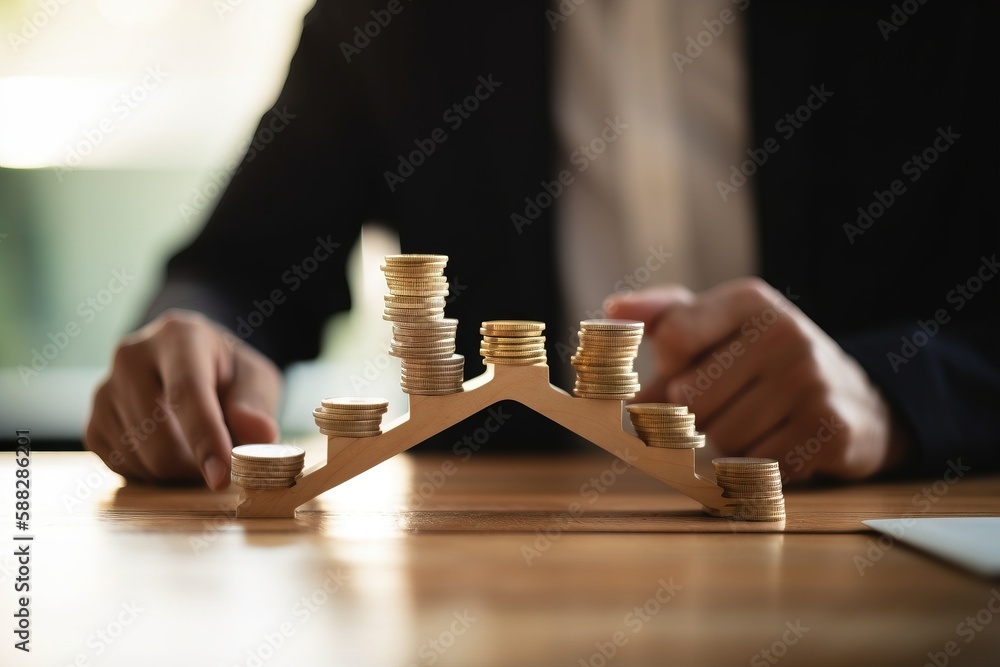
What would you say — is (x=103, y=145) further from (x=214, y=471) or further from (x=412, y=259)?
(x=412, y=259)

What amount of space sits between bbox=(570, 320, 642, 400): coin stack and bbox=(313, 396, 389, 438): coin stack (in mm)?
222

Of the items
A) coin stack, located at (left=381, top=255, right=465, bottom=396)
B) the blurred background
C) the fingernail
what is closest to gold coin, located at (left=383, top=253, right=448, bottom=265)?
coin stack, located at (left=381, top=255, right=465, bottom=396)

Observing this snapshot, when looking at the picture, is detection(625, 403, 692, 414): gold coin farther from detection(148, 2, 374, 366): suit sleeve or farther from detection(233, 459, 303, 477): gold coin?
detection(148, 2, 374, 366): suit sleeve

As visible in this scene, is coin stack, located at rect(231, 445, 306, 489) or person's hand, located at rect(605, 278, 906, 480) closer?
coin stack, located at rect(231, 445, 306, 489)

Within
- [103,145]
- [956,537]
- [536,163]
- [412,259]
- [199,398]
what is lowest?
[956,537]

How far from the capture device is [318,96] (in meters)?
2.04

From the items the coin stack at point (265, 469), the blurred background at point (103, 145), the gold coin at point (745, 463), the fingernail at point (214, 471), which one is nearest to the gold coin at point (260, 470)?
the coin stack at point (265, 469)

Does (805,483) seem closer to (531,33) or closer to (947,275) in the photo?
(947,275)

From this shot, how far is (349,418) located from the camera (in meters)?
0.93

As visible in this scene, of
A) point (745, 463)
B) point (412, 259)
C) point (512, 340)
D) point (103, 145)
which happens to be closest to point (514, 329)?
point (512, 340)

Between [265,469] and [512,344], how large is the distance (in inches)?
11.6

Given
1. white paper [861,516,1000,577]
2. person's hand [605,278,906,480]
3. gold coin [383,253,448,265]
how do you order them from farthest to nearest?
person's hand [605,278,906,480]
gold coin [383,253,448,265]
white paper [861,516,1000,577]

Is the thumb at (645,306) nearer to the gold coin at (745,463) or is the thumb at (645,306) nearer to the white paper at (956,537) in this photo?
the gold coin at (745,463)

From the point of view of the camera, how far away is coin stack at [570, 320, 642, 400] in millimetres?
925
